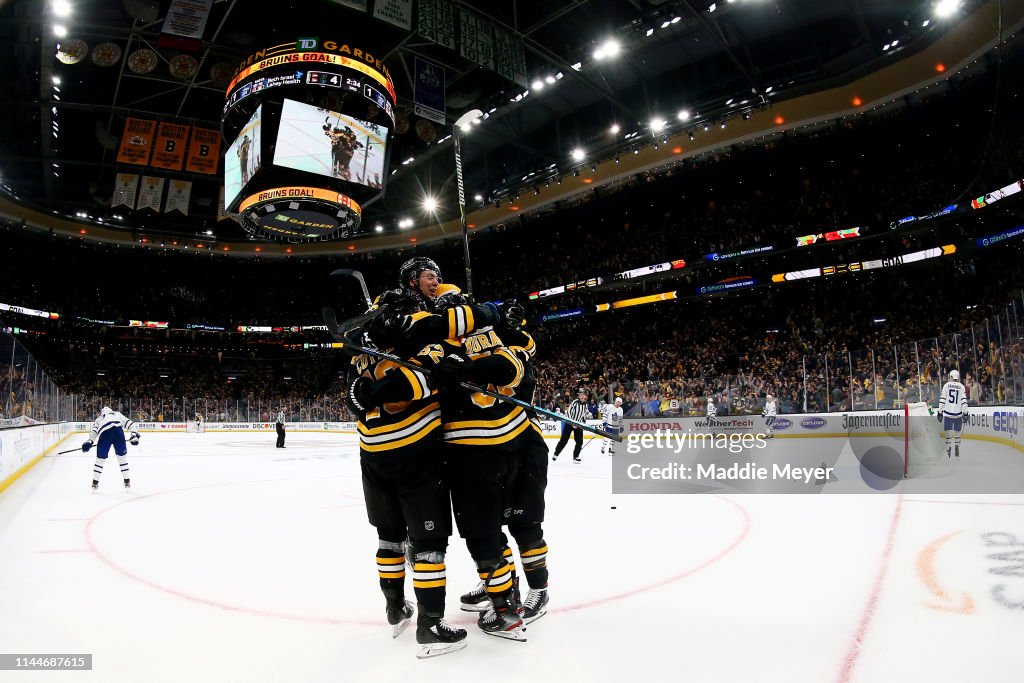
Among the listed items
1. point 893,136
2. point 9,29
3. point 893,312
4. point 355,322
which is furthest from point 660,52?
point 355,322

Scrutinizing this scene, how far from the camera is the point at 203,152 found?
1769cm

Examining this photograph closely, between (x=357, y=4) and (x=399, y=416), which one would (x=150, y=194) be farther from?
(x=399, y=416)

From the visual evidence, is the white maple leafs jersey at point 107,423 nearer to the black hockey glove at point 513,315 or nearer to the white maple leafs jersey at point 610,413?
the black hockey glove at point 513,315

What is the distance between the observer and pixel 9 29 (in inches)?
570

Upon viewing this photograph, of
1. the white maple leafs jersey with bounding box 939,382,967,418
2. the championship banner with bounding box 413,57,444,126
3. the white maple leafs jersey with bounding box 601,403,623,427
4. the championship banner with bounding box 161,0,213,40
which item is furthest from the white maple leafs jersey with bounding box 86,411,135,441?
the white maple leafs jersey with bounding box 939,382,967,418

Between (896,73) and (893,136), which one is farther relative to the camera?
(893,136)

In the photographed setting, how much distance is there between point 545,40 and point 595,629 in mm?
16236

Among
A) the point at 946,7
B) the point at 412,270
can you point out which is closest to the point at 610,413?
the point at 412,270

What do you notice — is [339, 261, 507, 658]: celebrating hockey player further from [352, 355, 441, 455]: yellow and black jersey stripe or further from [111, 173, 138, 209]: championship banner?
[111, 173, 138, 209]: championship banner

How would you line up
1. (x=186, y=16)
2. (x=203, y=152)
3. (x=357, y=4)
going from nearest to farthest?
(x=186, y=16), (x=357, y=4), (x=203, y=152)

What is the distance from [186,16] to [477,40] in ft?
19.2

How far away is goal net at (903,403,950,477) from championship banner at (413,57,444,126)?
37.6 feet

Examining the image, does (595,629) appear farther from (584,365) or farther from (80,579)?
(584,365)

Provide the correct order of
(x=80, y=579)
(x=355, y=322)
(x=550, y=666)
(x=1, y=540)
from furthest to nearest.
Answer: (x=1, y=540), (x=80, y=579), (x=355, y=322), (x=550, y=666)
